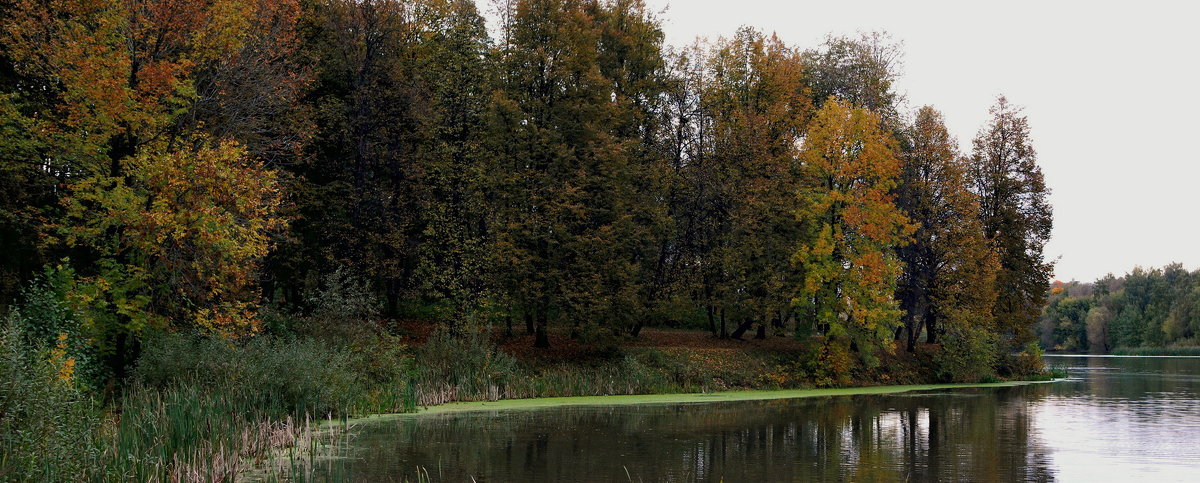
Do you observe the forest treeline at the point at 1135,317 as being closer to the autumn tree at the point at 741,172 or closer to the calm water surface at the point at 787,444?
the autumn tree at the point at 741,172

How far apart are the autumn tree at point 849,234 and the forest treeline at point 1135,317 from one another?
84.5 metres

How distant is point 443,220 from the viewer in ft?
130

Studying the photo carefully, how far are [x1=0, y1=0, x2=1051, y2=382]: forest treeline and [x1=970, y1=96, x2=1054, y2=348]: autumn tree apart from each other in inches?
7.7

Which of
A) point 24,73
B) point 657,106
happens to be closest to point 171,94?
point 24,73

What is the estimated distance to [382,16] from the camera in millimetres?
40938

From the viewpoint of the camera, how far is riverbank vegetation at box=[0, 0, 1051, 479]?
22312 mm

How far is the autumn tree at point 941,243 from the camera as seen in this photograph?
163 feet

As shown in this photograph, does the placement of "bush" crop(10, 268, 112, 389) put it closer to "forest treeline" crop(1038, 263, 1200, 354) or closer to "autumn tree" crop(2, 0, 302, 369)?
"autumn tree" crop(2, 0, 302, 369)

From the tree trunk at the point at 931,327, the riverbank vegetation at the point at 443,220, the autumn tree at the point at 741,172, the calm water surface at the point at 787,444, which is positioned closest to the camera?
the calm water surface at the point at 787,444

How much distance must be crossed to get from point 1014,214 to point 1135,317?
255ft

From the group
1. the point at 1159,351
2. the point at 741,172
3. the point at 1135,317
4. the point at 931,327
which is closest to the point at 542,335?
the point at 741,172

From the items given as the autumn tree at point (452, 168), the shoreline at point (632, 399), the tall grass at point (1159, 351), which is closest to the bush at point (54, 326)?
the shoreline at point (632, 399)

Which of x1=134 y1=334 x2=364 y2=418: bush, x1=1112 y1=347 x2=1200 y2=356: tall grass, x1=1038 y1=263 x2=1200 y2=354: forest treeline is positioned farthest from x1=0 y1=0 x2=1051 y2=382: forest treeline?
x1=1038 y1=263 x2=1200 y2=354: forest treeline

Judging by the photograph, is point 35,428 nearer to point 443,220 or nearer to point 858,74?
point 443,220
